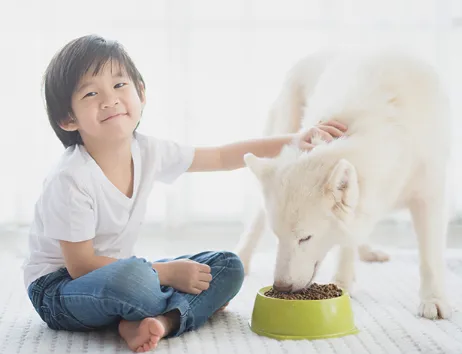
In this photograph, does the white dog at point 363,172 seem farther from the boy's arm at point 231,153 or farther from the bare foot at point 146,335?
the bare foot at point 146,335

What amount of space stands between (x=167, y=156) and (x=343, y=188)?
0.58 metres

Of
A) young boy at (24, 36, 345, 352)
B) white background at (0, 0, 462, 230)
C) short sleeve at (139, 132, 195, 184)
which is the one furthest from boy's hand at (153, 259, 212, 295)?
white background at (0, 0, 462, 230)

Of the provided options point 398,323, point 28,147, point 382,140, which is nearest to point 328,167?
point 382,140

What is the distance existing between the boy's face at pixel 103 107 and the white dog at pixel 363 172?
13.5 inches

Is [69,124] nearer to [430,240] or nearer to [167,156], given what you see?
[167,156]

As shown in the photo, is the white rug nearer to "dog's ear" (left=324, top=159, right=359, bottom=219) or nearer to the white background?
"dog's ear" (left=324, top=159, right=359, bottom=219)

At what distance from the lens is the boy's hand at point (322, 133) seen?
1.85 m

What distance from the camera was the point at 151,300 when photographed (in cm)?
164

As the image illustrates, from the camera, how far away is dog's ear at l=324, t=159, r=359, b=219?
5.39 ft

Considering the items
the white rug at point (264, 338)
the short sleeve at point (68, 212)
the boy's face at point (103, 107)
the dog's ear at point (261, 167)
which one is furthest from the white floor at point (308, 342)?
the boy's face at point (103, 107)

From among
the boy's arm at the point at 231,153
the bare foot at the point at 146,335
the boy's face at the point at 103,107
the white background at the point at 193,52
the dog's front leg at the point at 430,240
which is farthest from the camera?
the white background at the point at 193,52

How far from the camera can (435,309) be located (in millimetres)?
1897

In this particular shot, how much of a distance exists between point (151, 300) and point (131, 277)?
0.07 m

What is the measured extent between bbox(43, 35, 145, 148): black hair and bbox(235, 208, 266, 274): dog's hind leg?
0.94 metres
